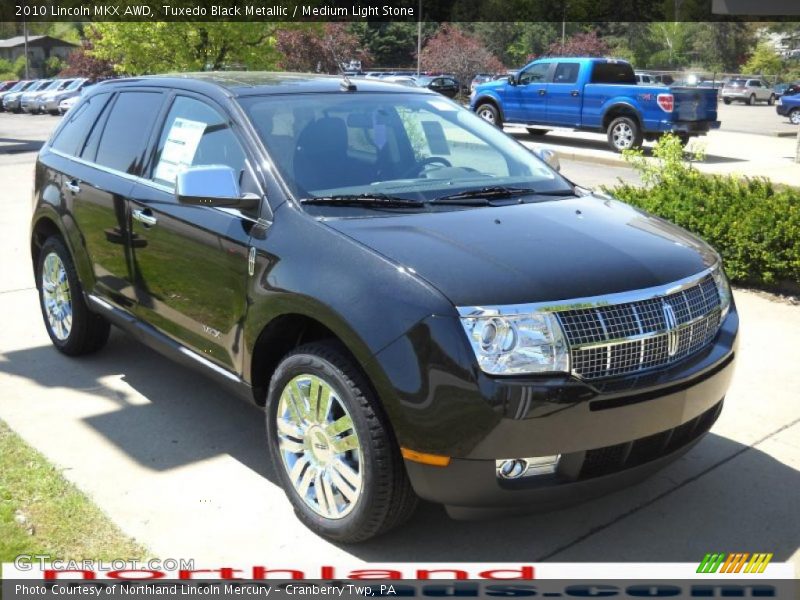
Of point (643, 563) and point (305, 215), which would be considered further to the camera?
point (305, 215)

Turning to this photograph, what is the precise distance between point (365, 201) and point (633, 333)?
1.31 m

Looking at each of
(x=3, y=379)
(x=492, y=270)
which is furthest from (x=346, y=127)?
(x=3, y=379)

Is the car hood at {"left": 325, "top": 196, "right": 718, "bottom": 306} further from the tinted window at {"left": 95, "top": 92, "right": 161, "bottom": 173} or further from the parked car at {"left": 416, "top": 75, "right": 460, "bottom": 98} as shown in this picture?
the parked car at {"left": 416, "top": 75, "right": 460, "bottom": 98}

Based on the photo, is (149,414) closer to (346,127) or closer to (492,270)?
(346,127)

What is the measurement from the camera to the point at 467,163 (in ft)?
14.6

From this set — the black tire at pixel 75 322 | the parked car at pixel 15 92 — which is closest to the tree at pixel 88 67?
the parked car at pixel 15 92

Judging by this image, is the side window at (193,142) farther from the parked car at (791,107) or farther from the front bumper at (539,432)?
the parked car at (791,107)

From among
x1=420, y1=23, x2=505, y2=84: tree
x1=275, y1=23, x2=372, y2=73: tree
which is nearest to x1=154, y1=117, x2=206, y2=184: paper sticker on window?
x1=275, y1=23, x2=372, y2=73: tree

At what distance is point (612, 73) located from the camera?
66.6 feet

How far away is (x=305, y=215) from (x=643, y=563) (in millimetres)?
1928

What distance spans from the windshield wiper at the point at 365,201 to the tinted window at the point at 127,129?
57.5 inches

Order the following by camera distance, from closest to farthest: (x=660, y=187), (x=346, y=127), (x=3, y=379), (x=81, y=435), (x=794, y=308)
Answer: (x=346, y=127), (x=81, y=435), (x=3, y=379), (x=794, y=308), (x=660, y=187)

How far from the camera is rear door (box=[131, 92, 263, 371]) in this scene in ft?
12.9

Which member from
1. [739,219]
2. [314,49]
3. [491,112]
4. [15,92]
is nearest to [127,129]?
[739,219]
